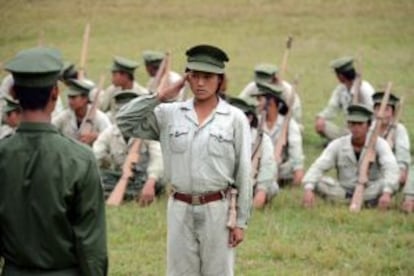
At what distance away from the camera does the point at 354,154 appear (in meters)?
11.6

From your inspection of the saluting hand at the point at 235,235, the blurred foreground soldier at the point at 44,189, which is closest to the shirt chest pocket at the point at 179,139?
the saluting hand at the point at 235,235

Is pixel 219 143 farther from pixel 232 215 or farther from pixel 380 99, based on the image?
pixel 380 99

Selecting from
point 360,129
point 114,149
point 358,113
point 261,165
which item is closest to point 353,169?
point 360,129

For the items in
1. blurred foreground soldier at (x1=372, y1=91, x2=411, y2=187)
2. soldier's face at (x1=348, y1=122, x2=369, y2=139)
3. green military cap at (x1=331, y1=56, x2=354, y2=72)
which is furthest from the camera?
green military cap at (x1=331, y1=56, x2=354, y2=72)

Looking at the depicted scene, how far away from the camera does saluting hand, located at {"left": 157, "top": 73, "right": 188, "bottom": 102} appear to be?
676 cm

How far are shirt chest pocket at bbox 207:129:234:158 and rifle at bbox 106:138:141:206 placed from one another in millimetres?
4907

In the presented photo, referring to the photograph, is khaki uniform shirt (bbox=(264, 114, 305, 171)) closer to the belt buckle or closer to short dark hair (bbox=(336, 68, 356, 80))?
short dark hair (bbox=(336, 68, 356, 80))

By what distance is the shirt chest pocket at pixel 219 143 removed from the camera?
6.69 metres

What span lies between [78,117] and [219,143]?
6.21 metres

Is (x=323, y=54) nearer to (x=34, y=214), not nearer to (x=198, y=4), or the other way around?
(x=198, y=4)

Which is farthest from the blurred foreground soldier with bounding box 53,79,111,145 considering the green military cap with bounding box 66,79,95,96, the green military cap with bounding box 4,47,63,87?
the green military cap with bounding box 4,47,63,87

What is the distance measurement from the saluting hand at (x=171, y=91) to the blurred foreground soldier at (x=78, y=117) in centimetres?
570

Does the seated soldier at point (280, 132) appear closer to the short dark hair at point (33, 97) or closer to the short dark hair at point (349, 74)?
the short dark hair at point (349, 74)

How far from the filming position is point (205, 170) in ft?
21.9
